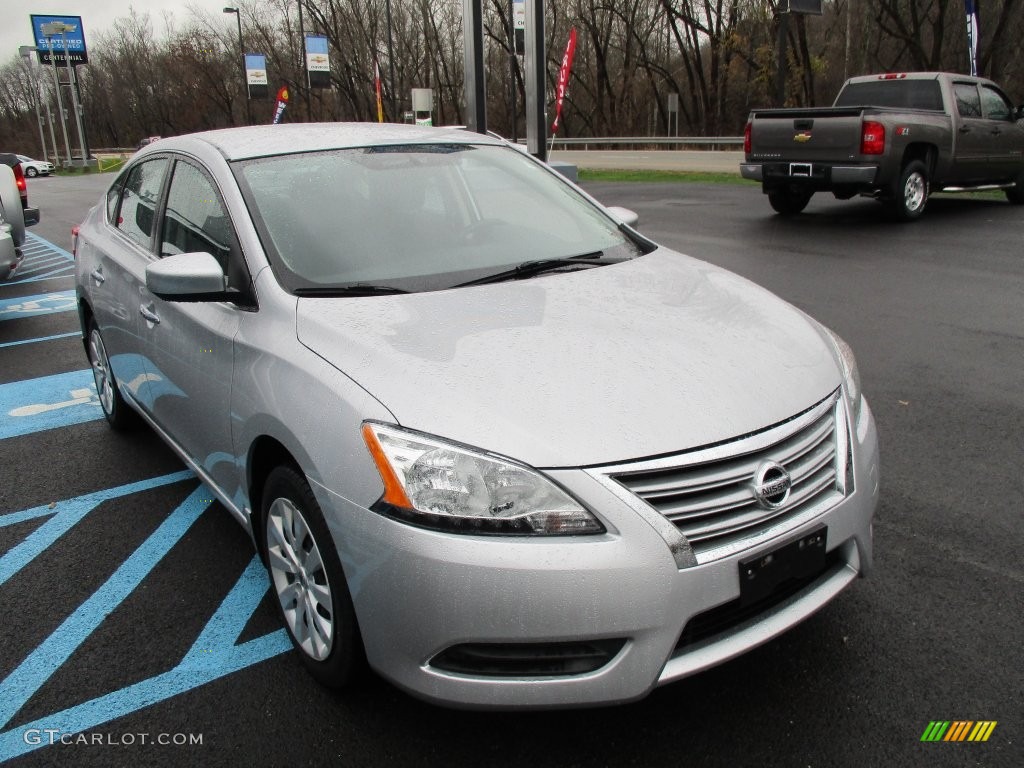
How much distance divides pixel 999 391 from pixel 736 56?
48132 millimetres

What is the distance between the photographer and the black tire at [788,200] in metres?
13.5

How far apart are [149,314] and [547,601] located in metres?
2.49

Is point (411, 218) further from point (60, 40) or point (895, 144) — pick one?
point (60, 40)

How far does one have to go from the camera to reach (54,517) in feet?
13.1

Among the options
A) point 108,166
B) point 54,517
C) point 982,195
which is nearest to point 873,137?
point 982,195

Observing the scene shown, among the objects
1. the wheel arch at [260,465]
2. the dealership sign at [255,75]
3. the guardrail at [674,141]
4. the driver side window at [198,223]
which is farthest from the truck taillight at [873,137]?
the dealership sign at [255,75]

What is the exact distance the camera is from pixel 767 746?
2.35 m

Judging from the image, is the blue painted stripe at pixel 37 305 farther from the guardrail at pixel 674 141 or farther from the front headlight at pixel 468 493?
the guardrail at pixel 674 141

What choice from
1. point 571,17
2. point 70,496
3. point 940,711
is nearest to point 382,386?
point 940,711

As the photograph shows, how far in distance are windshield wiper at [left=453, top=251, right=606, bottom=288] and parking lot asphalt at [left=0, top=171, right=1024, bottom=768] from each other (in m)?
1.40

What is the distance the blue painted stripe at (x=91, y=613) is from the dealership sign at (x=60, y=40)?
49730mm

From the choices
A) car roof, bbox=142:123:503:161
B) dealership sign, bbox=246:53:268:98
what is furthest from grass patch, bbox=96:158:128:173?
car roof, bbox=142:123:503:161

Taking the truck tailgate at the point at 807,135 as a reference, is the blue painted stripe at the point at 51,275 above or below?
below

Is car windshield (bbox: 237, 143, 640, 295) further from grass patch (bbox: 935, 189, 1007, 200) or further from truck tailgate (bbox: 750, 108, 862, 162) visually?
grass patch (bbox: 935, 189, 1007, 200)
